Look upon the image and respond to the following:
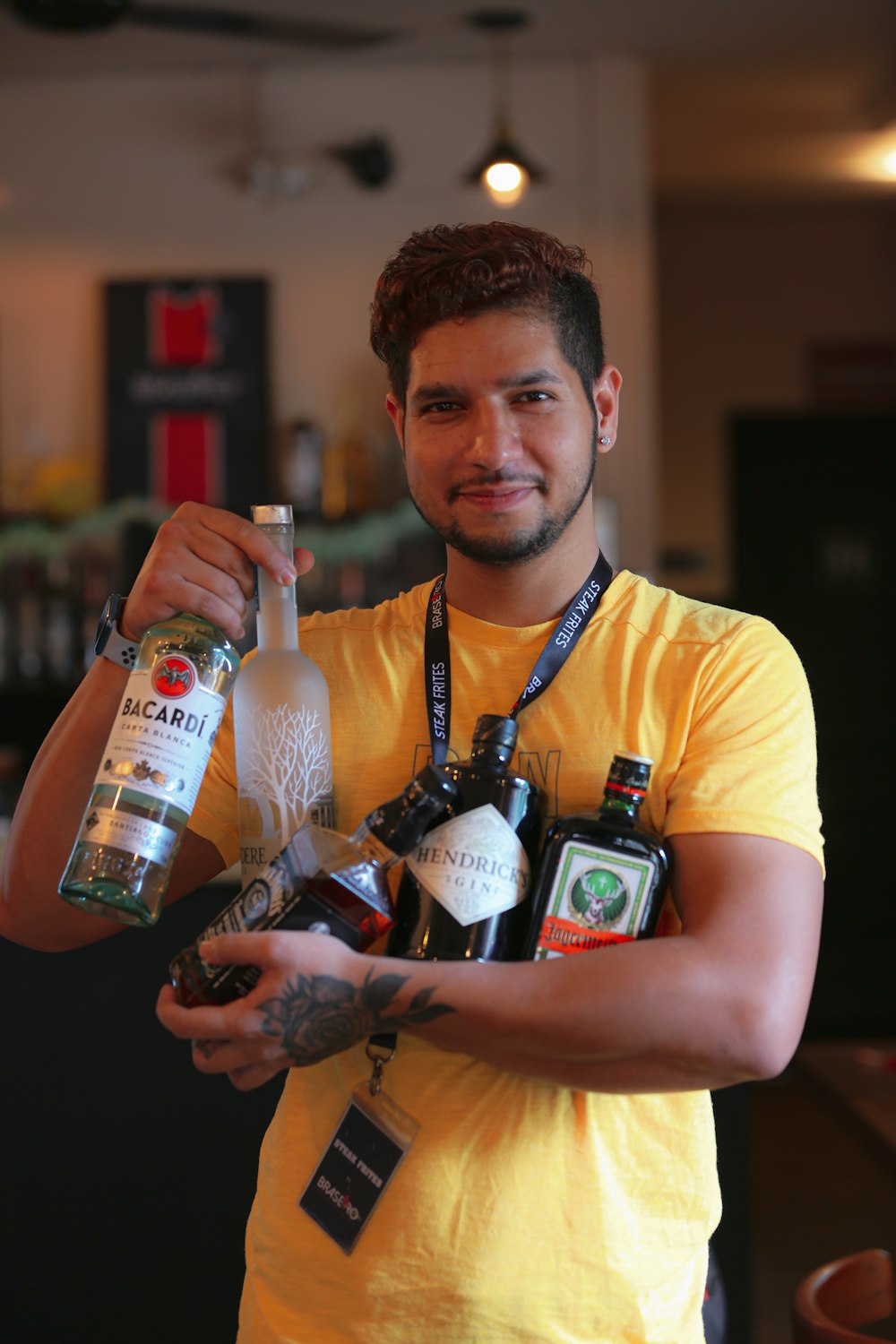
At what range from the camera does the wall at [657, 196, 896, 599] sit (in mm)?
7008

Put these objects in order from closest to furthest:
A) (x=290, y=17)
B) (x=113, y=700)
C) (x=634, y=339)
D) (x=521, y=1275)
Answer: (x=521, y=1275), (x=113, y=700), (x=290, y=17), (x=634, y=339)

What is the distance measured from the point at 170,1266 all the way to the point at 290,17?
12.7 feet

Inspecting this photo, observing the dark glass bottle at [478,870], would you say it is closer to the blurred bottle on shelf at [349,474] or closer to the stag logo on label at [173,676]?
the stag logo on label at [173,676]

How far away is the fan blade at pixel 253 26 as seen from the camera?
436 cm

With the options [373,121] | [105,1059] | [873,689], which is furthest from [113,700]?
[873,689]

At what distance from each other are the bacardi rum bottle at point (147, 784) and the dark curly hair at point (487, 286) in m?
0.35

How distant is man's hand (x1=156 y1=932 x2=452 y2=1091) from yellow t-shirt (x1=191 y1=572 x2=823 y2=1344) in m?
0.14

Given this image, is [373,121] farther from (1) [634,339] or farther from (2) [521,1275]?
(2) [521,1275]

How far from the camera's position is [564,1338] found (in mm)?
1036

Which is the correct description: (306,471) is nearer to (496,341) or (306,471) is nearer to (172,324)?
(172,324)

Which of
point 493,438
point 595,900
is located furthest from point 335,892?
point 493,438

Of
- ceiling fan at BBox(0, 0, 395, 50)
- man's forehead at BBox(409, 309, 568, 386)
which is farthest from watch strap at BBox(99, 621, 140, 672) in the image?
ceiling fan at BBox(0, 0, 395, 50)

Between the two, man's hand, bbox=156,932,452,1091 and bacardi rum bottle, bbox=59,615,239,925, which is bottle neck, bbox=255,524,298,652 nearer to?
bacardi rum bottle, bbox=59,615,239,925

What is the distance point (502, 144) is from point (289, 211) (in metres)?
1.07
